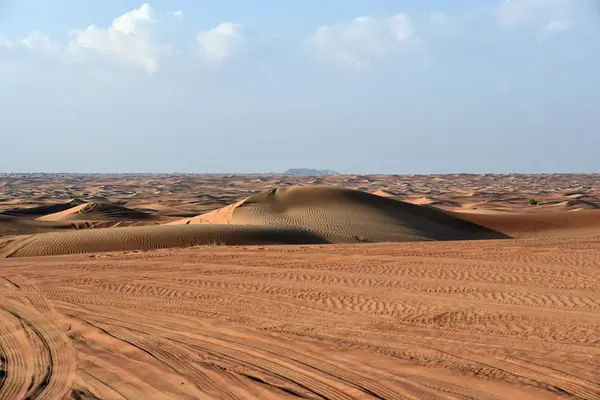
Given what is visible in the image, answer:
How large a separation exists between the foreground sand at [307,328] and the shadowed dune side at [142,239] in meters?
6.47

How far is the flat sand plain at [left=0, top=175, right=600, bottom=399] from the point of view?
6.79m

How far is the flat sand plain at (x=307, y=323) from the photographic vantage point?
679 centimetres

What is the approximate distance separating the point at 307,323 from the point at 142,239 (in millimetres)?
16735

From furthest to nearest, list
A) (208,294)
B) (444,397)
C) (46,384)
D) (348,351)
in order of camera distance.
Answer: (208,294), (348,351), (46,384), (444,397)

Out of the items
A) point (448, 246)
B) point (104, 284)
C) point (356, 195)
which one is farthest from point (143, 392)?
point (356, 195)

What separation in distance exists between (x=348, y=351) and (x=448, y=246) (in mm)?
13228

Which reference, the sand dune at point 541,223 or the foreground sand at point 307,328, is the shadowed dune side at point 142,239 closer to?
the foreground sand at point 307,328

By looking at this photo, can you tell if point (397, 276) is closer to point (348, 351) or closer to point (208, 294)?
point (208, 294)

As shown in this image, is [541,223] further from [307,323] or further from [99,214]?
[307,323]

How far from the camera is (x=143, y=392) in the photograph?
21.5ft

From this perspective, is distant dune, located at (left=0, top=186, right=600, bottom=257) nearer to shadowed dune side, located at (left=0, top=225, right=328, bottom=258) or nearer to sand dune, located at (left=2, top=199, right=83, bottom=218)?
shadowed dune side, located at (left=0, top=225, right=328, bottom=258)

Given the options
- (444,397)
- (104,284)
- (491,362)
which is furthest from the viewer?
(104,284)

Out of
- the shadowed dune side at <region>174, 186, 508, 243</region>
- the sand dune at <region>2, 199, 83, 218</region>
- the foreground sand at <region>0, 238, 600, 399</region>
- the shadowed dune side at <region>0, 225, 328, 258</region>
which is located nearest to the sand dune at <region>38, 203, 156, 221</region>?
the sand dune at <region>2, 199, 83, 218</region>

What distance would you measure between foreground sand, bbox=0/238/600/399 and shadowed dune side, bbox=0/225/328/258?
255 inches
